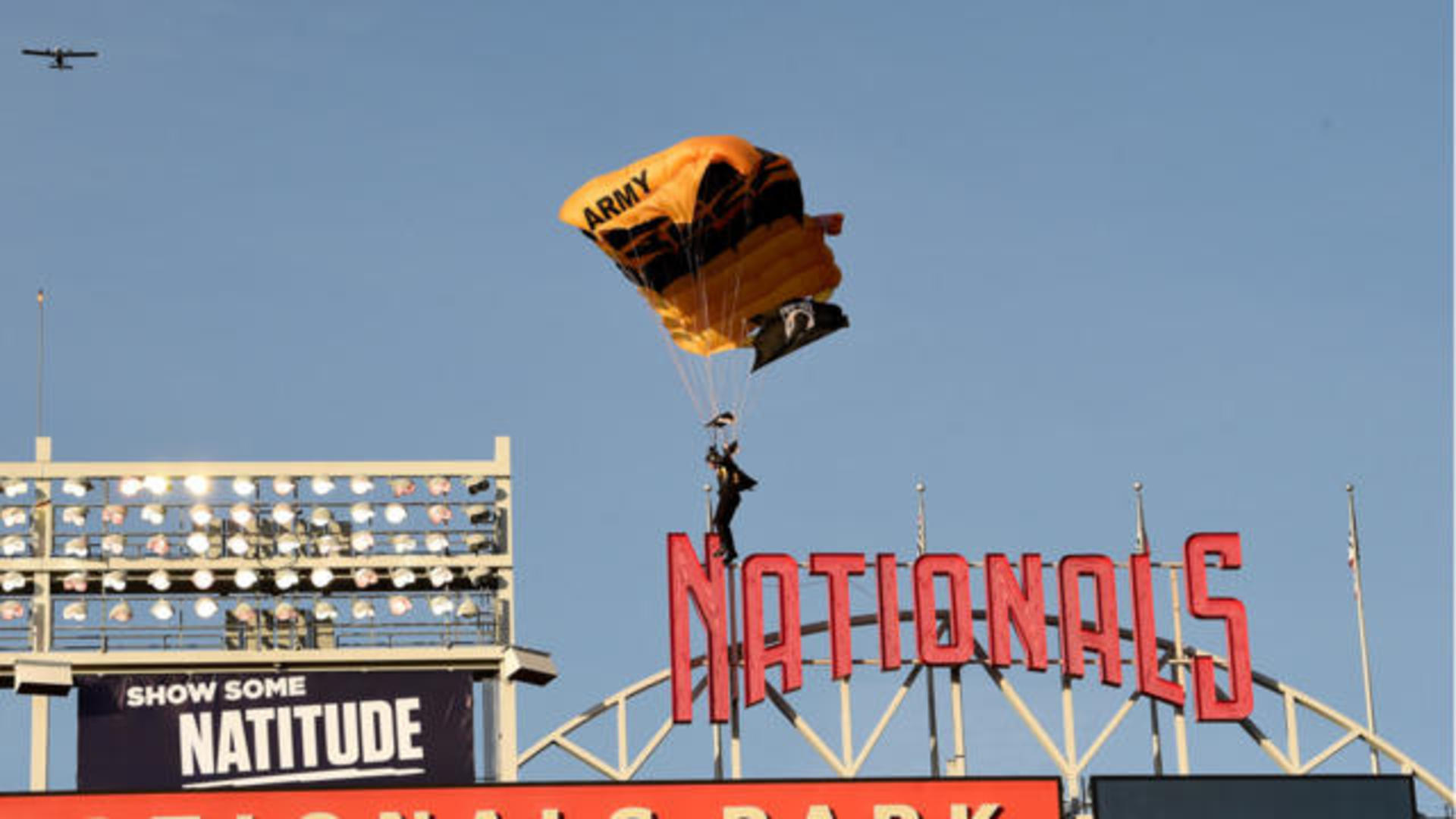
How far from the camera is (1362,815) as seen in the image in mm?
76250

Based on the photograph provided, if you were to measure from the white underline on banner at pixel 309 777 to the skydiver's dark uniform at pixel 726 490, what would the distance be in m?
7.86

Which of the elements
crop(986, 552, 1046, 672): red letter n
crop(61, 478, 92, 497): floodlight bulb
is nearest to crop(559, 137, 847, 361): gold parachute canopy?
crop(986, 552, 1046, 672): red letter n

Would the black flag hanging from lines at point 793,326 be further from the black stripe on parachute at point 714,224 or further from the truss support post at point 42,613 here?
the truss support post at point 42,613

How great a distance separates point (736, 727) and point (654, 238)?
33.9ft

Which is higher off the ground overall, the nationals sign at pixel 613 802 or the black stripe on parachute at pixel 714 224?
the black stripe on parachute at pixel 714 224

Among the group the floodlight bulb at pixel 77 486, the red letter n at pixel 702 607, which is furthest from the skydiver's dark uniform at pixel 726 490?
the floodlight bulb at pixel 77 486

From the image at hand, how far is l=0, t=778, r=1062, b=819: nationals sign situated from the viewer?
72938 mm

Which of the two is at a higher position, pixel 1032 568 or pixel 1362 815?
pixel 1032 568

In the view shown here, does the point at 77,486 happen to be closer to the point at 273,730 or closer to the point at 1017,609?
the point at 273,730

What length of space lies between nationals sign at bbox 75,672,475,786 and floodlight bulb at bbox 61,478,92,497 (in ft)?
14.0

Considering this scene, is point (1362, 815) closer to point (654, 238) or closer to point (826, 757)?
point (826, 757)

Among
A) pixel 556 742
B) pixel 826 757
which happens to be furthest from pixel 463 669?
pixel 826 757

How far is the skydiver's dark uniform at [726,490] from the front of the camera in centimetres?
7669

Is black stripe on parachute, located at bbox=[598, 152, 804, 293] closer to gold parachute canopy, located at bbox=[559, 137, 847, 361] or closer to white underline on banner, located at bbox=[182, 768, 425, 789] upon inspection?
gold parachute canopy, located at bbox=[559, 137, 847, 361]
